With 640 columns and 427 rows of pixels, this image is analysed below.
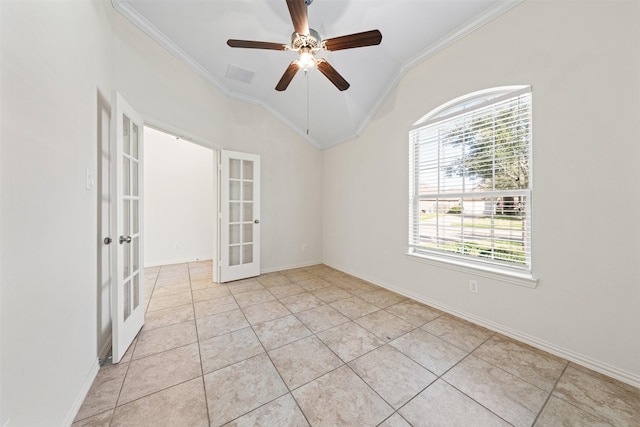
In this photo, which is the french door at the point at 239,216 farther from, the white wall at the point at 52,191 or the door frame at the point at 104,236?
the door frame at the point at 104,236

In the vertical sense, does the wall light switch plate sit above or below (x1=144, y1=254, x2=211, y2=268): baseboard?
above

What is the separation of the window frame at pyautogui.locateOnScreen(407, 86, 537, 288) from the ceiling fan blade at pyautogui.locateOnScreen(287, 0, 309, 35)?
1.73 metres

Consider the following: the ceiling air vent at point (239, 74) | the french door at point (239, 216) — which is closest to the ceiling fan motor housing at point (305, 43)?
the ceiling air vent at point (239, 74)

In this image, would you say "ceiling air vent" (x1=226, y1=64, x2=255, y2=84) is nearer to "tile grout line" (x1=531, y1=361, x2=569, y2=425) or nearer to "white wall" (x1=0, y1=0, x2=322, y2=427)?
"white wall" (x1=0, y1=0, x2=322, y2=427)

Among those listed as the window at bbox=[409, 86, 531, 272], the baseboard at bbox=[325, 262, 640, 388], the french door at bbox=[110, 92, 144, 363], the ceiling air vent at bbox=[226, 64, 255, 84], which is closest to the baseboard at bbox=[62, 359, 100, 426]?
the french door at bbox=[110, 92, 144, 363]

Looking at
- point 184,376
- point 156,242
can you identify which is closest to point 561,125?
point 184,376

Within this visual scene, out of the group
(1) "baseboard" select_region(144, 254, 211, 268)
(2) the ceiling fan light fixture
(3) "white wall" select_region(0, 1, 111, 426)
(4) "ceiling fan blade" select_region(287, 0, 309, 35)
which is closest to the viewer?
(3) "white wall" select_region(0, 1, 111, 426)

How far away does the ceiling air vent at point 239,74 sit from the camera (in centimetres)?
299

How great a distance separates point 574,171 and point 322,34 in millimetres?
2744

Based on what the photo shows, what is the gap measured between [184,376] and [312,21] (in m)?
3.46

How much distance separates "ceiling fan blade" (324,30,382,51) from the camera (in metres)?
1.66

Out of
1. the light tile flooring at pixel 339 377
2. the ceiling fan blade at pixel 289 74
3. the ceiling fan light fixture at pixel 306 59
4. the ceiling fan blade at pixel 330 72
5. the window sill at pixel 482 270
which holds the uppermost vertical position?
the ceiling fan blade at pixel 289 74

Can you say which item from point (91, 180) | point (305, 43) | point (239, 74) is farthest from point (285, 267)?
point (305, 43)

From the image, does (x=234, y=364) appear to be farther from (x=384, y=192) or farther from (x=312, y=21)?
(x=312, y=21)
